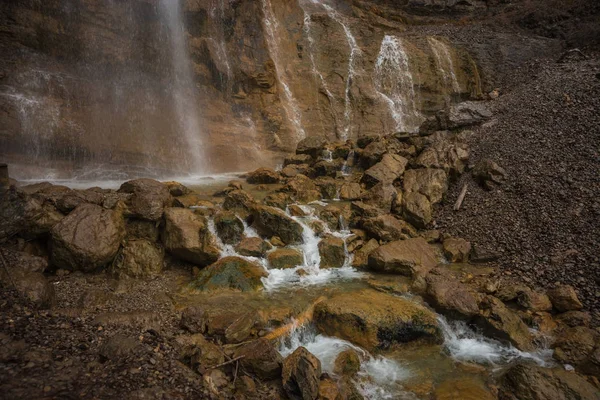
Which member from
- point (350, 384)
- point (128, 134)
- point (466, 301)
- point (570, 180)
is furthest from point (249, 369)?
point (128, 134)

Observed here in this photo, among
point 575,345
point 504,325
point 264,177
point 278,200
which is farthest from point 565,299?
point 264,177

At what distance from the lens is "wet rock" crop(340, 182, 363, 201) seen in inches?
576

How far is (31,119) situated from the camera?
14.6m

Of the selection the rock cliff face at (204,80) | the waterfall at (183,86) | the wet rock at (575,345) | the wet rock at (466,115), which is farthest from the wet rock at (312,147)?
the wet rock at (575,345)

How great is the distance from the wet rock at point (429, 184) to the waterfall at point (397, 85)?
8445 millimetres

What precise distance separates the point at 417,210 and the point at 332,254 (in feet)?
14.1

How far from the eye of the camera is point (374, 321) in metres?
7.25

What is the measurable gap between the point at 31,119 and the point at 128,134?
3914 mm

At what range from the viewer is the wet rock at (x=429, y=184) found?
13664mm

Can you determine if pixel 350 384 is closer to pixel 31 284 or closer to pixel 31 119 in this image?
pixel 31 284

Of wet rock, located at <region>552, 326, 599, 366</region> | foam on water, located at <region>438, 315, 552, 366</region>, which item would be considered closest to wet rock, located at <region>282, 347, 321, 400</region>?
foam on water, located at <region>438, 315, 552, 366</region>

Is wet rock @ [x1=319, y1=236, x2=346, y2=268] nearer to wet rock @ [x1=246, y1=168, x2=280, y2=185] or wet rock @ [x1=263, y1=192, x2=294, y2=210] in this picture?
wet rock @ [x1=263, y1=192, x2=294, y2=210]

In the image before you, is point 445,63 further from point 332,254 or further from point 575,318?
point 575,318

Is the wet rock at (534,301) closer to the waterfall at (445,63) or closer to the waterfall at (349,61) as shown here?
the waterfall at (349,61)
